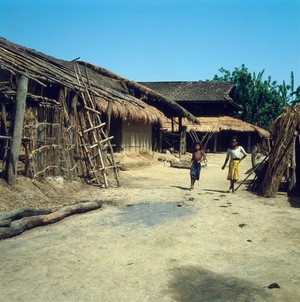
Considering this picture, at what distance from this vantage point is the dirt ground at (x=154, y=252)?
9.55 feet

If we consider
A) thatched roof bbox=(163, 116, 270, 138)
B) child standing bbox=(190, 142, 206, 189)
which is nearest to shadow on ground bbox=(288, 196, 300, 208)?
child standing bbox=(190, 142, 206, 189)

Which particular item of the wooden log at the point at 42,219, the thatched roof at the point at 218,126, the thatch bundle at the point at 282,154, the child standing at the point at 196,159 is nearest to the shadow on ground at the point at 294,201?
the thatch bundle at the point at 282,154

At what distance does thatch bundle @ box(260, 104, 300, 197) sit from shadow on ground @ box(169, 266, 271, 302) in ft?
16.5

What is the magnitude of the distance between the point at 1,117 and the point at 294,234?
6.49 metres

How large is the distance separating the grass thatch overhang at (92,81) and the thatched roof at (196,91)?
26.1 feet

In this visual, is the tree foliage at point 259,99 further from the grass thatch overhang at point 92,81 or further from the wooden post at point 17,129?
the wooden post at point 17,129

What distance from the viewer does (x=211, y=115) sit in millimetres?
26938

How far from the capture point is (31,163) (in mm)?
7160

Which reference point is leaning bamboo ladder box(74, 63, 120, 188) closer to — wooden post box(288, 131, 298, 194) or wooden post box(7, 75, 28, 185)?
wooden post box(7, 75, 28, 185)

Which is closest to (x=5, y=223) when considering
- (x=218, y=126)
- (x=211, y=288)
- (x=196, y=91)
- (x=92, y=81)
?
(x=211, y=288)

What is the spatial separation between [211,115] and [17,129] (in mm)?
21951

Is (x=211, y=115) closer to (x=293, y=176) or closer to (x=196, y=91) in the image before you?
(x=196, y=91)

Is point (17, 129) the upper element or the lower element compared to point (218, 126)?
lower

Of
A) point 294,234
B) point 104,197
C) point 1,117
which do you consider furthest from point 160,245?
point 1,117
